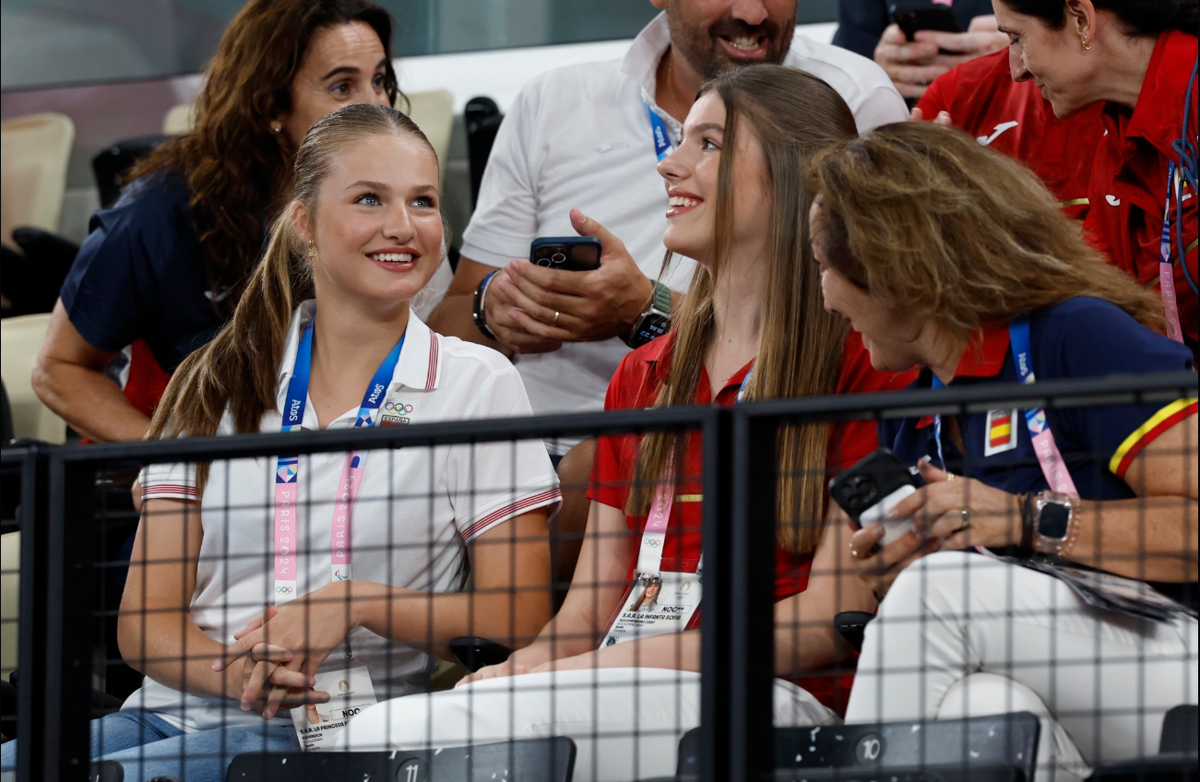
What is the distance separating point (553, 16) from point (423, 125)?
42 cm

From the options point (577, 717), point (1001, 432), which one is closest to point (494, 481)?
point (577, 717)

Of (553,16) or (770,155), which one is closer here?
(770,155)

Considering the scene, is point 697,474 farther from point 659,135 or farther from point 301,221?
point 659,135

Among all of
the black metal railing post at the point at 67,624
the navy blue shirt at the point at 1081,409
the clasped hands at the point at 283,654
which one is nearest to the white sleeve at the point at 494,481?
the clasped hands at the point at 283,654

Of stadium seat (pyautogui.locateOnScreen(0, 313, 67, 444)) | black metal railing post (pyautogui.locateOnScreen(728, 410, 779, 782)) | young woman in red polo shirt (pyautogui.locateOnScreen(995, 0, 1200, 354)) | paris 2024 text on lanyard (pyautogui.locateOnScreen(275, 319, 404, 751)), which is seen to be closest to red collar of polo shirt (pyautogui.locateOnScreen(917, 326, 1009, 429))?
young woman in red polo shirt (pyautogui.locateOnScreen(995, 0, 1200, 354))

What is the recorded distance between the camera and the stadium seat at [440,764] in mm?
1716

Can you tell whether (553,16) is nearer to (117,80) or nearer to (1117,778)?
(117,80)

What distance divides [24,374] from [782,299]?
2261 millimetres

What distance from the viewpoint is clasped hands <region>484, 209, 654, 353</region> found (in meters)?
2.72

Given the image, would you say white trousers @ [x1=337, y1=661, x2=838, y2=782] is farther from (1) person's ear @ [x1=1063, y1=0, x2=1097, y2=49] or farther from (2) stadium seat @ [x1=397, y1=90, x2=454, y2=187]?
(2) stadium seat @ [x1=397, y1=90, x2=454, y2=187]

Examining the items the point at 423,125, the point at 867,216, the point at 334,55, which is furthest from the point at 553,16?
the point at 867,216

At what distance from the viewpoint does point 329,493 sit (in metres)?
2.31

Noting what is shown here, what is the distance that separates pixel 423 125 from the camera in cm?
386

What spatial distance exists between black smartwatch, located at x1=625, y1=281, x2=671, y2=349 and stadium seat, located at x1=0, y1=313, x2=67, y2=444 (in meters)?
1.69
